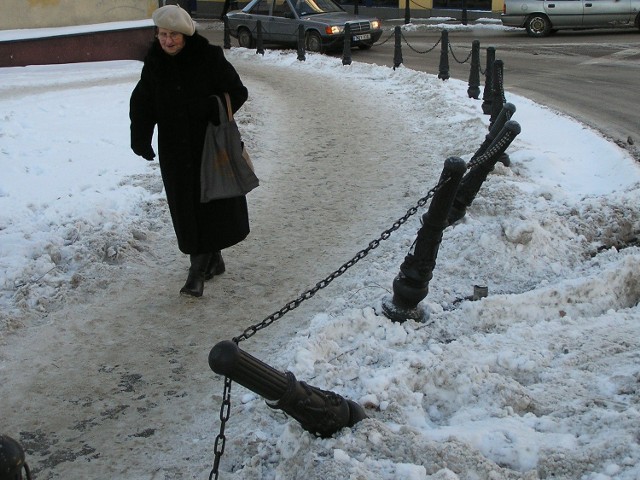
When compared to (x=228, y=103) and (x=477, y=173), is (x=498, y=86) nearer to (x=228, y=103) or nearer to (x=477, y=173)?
(x=477, y=173)

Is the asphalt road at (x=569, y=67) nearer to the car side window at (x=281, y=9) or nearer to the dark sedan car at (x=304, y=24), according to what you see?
the dark sedan car at (x=304, y=24)

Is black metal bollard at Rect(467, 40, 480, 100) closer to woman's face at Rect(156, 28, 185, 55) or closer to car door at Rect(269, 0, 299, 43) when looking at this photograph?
woman's face at Rect(156, 28, 185, 55)

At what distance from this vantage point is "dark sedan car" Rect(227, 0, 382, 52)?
19.4m

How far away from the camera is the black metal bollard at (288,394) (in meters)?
3.00

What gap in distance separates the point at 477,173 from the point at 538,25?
1800cm

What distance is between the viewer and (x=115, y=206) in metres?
6.77

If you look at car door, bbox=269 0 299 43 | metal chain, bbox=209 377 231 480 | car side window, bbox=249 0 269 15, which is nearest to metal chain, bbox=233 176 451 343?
metal chain, bbox=209 377 231 480

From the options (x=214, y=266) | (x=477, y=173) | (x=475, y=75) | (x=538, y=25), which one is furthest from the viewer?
(x=538, y=25)

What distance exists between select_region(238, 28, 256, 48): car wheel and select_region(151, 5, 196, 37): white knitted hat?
54.2 feet

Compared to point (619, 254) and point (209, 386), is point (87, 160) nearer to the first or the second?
point (209, 386)

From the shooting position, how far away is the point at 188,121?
203 inches

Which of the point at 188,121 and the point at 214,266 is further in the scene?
the point at 214,266

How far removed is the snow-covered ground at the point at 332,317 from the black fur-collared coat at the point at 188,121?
0.45m

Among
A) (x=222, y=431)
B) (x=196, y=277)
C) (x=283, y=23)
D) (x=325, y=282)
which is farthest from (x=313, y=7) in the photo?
(x=222, y=431)
